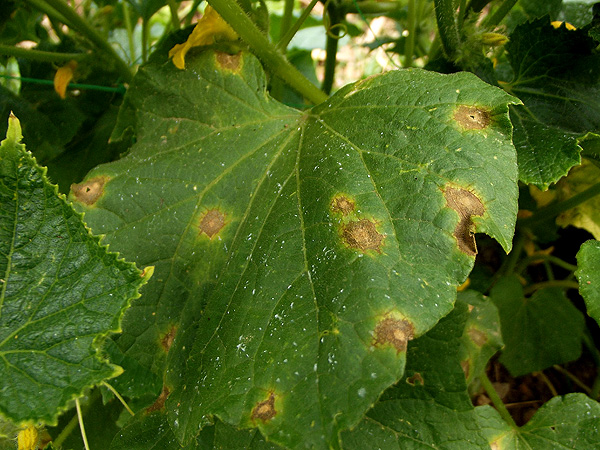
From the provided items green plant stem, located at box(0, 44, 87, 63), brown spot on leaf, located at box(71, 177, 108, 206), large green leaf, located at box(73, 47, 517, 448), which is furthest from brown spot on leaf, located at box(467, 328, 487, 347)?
green plant stem, located at box(0, 44, 87, 63)

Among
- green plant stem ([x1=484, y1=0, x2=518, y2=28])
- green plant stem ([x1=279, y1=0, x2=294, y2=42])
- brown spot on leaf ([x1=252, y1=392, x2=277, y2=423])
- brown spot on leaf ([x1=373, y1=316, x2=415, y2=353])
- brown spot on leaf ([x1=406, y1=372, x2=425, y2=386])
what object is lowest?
brown spot on leaf ([x1=406, y1=372, x2=425, y2=386])

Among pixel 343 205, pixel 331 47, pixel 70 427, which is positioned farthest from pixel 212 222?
pixel 331 47

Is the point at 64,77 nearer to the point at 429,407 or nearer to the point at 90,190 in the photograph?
the point at 90,190

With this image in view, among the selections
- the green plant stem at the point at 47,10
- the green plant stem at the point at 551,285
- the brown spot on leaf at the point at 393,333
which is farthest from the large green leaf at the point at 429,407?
the green plant stem at the point at 47,10

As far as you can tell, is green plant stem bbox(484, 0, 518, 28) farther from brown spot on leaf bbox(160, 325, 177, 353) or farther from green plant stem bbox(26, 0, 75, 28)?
green plant stem bbox(26, 0, 75, 28)

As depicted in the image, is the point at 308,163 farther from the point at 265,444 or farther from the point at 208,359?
the point at 265,444

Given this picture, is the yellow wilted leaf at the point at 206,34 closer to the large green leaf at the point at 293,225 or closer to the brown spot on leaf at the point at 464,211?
the large green leaf at the point at 293,225

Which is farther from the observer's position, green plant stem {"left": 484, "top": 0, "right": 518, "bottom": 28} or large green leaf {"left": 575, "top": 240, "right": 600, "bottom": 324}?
green plant stem {"left": 484, "top": 0, "right": 518, "bottom": 28}
